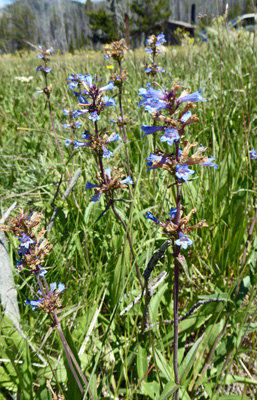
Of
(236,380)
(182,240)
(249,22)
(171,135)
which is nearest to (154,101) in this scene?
(171,135)

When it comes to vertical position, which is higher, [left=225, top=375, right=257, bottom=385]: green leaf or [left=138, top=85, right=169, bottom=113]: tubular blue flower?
[left=138, top=85, right=169, bottom=113]: tubular blue flower

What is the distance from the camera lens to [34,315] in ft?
4.92

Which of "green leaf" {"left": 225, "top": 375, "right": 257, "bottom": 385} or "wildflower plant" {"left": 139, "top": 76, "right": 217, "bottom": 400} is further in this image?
"green leaf" {"left": 225, "top": 375, "right": 257, "bottom": 385}

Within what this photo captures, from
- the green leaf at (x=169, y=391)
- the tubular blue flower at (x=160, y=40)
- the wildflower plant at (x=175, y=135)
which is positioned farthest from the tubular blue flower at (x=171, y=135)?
the tubular blue flower at (x=160, y=40)

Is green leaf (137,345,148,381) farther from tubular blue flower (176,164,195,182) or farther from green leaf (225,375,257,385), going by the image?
tubular blue flower (176,164,195,182)

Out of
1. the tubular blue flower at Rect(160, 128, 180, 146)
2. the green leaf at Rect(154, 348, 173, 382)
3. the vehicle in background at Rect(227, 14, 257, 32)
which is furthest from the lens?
the vehicle in background at Rect(227, 14, 257, 32)

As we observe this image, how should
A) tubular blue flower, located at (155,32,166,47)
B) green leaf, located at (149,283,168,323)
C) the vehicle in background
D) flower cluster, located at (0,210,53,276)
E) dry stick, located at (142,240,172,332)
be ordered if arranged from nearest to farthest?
dry stick, located at (142,240,172,332), flower cluster, located at (0,210,53,276), green leaf, located at (149,283,168,323), the vehicle in background, tubular blue flower, located at (155,32,166,47)

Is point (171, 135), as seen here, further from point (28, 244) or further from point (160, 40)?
point (160, 40)

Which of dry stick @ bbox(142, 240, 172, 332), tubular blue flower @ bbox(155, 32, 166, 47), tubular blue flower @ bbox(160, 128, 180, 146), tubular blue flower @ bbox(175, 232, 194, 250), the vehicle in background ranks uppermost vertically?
the vehicle in background

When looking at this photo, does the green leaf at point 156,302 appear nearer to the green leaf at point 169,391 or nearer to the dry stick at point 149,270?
the dry stick at point 149,270

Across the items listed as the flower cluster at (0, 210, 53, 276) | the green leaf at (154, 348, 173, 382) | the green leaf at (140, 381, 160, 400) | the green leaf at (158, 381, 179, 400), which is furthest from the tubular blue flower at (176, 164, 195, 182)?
the green leaf at (140, 381, 160, 400)

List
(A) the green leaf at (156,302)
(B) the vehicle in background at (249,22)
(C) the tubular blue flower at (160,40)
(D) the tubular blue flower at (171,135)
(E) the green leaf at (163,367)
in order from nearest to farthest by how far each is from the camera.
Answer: (D) the tubular blue flower at (171,135) → (E) the green leaf at (163,367) → (A) the green leaf at (156,302) → (B) the vehicle in background at (249,22) → (C) the tubular blue flower at (160,40)

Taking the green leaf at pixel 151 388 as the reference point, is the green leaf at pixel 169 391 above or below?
above

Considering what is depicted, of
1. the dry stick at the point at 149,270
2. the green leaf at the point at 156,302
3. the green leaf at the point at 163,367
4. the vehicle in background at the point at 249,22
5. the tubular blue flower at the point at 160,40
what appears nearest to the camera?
the dry stick at the point at 149,270
